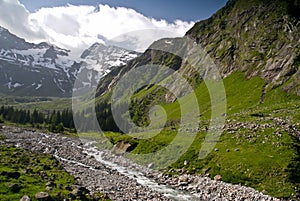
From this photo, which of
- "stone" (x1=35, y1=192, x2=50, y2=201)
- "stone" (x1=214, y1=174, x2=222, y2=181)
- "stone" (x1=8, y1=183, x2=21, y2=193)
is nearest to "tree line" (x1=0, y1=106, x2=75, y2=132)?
"stone" (x1=214, y1=174, x2=222, y2=181)

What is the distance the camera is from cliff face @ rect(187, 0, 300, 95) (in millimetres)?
109938

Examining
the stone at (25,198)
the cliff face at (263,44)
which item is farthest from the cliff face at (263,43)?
the stone at (25,198)

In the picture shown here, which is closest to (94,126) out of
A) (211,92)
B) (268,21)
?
(211,92)

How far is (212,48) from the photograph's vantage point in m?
192

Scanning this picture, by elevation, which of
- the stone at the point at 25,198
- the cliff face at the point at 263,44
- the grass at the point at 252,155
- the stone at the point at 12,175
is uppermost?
the cliff face at the point at 263,44

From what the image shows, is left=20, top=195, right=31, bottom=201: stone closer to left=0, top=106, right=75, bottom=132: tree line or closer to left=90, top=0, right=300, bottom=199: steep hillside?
left=90, top=0, right=300, bottom=199: steep hillside

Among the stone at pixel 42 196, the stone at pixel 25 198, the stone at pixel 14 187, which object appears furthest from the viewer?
the stone at pixel 14 187

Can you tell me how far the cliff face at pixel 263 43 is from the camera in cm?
10994

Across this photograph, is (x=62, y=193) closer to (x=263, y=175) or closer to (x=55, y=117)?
(x=263, y=175)

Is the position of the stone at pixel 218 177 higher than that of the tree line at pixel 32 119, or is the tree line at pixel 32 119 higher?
the tree line at pixel 32 119

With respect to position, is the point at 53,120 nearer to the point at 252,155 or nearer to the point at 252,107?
the point at 252,107

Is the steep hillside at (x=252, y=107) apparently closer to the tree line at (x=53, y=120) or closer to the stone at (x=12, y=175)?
the tree line at (x=53, y=120)

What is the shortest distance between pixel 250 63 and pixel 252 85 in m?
23.3

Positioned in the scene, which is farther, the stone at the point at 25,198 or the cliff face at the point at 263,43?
the cliff face at the point at 263,43
